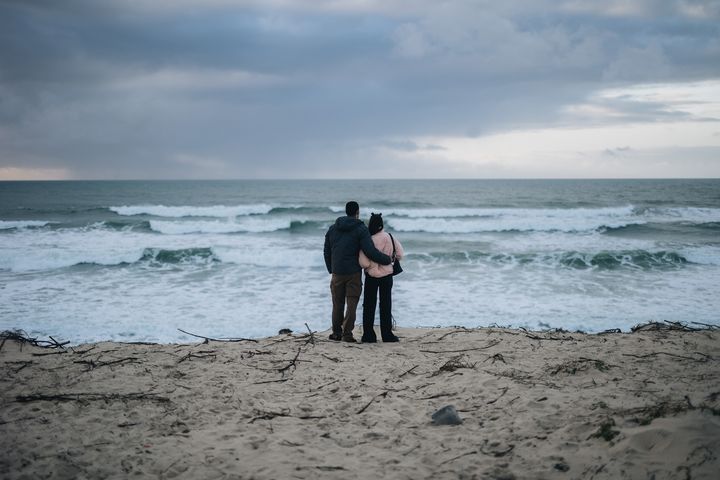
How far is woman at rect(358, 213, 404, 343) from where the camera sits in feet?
20.3

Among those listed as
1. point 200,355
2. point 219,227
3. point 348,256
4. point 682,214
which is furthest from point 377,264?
point 682,214

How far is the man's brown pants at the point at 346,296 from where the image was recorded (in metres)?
6.25

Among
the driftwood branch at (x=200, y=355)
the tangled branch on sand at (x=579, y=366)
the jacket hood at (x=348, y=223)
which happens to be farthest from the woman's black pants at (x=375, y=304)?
the tangled branch on sand at (x=579, y=366)

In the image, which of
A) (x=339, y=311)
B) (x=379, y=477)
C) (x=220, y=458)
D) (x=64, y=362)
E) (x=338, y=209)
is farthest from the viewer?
(x=338, y=209)

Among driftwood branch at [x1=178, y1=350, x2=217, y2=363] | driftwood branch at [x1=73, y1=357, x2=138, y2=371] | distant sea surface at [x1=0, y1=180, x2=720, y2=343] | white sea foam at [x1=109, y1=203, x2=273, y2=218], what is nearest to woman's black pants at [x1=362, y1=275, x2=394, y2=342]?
driftwood branch at [x1=178, y1=350, x2=217, y2=363]

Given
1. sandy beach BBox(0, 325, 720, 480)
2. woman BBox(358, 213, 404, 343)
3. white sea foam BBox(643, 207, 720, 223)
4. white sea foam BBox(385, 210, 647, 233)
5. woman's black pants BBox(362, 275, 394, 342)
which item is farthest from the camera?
white sea foam BBox(643, 207, 720, 223)

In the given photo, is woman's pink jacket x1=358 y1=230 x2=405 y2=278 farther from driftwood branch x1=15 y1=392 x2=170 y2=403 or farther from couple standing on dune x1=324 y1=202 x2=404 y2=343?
driftwood branch x1=15 y1=392 x2=170 y2=403

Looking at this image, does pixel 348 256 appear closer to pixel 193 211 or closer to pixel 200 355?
pixel 200 355

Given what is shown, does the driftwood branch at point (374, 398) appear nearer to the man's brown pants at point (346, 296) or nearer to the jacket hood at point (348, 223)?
the man's brown pants at point (346, 296)

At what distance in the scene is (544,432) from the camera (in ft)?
11.4

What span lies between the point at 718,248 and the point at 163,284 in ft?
70.7

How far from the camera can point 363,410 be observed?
13.7ft

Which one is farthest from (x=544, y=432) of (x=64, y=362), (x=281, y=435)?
(x=64, y=362)

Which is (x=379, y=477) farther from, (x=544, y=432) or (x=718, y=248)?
(x=718, y=248)
